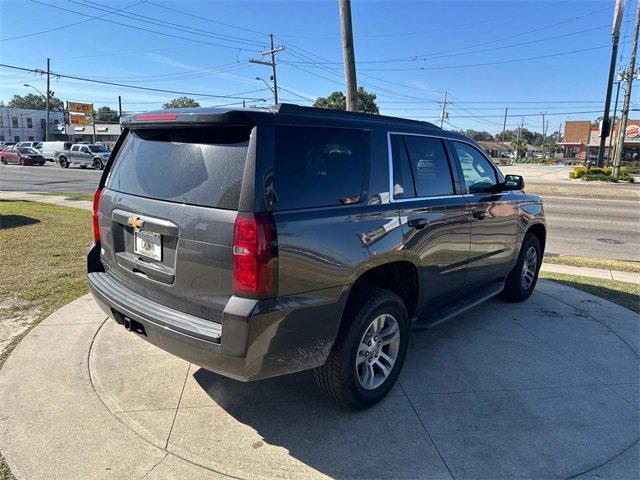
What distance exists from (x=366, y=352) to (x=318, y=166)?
1.31 m

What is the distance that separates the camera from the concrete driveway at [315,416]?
106 inches

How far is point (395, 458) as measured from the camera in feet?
9.05

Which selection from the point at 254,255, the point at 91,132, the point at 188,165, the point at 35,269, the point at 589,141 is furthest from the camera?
the point at 91,132

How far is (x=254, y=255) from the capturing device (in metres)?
2.43

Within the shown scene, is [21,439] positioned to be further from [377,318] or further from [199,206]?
[377,318]

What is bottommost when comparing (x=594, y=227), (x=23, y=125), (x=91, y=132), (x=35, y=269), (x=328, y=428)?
(x=328, y=428)

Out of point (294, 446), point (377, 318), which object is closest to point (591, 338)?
point (377, 318)

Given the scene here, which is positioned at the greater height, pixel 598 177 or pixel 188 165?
pixel 598 177

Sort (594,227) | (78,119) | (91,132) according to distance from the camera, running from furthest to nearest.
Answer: (91,132) → (78,119) → (594,227)

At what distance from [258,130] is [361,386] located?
1779 millimetres

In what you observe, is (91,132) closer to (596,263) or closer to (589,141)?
(589,141)

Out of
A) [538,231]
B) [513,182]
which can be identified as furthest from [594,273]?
[513,182]

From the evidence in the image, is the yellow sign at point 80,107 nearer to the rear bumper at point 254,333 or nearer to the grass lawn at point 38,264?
the grass lawn at point 38,264

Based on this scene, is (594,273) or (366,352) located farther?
(594,273)
